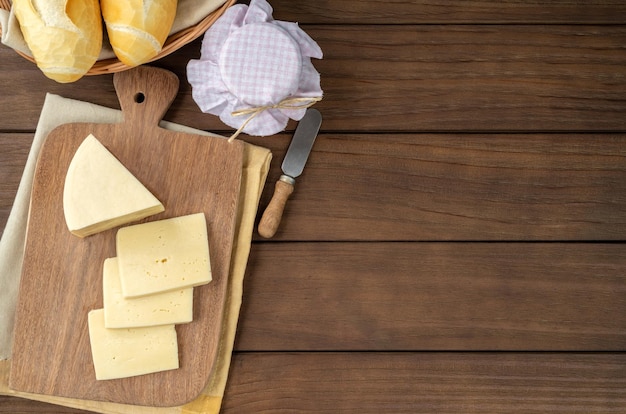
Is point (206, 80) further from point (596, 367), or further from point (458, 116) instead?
point (596, 367)

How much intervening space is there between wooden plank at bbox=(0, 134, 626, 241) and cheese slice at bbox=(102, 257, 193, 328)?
166 mm

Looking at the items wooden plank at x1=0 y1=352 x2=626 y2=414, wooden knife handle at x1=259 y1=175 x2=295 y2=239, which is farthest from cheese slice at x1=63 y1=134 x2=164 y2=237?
wooden plank at x1=0 y1=352 x2=626 y2=414

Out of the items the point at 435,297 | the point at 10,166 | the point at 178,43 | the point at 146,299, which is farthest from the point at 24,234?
the point at 435,297

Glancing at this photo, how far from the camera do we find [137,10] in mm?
693

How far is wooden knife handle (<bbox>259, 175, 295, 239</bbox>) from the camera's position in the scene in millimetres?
837

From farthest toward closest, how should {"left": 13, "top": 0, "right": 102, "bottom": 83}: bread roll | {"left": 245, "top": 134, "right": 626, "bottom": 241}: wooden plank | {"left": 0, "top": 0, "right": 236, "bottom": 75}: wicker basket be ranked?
1. {"left": 245, "top": 134, "right": 626, "bottom": 241}: wooden plank
2. {"left": 0, "top": 0, "right": 236, "bottom": 75}: wicker basket
3. {"left": 13, "top": 0, "right": 102, "bottom": 83}: bread roll

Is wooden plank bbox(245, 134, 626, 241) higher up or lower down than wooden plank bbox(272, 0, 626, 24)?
lower down

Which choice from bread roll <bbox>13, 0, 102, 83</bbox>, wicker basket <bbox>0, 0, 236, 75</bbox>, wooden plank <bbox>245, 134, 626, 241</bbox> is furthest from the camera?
wooden plank <bbox>245, 134, 626, 241</bbox>

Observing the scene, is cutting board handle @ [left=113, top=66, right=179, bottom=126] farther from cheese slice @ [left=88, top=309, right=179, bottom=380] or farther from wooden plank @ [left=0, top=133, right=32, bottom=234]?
cheese slice @ [left=88, top=309, right=179, bottom=380]

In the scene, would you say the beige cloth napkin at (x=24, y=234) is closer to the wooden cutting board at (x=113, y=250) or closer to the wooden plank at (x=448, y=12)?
the wooden cutting board at (x=113, y=250)

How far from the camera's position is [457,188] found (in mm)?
895

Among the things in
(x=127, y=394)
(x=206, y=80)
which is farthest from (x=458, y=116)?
(x=127, y=394)

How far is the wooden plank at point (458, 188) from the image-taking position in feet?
2.90

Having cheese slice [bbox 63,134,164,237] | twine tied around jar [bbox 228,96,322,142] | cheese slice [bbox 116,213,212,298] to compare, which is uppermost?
twine tied around jar [bbox 228,96,322,142]
